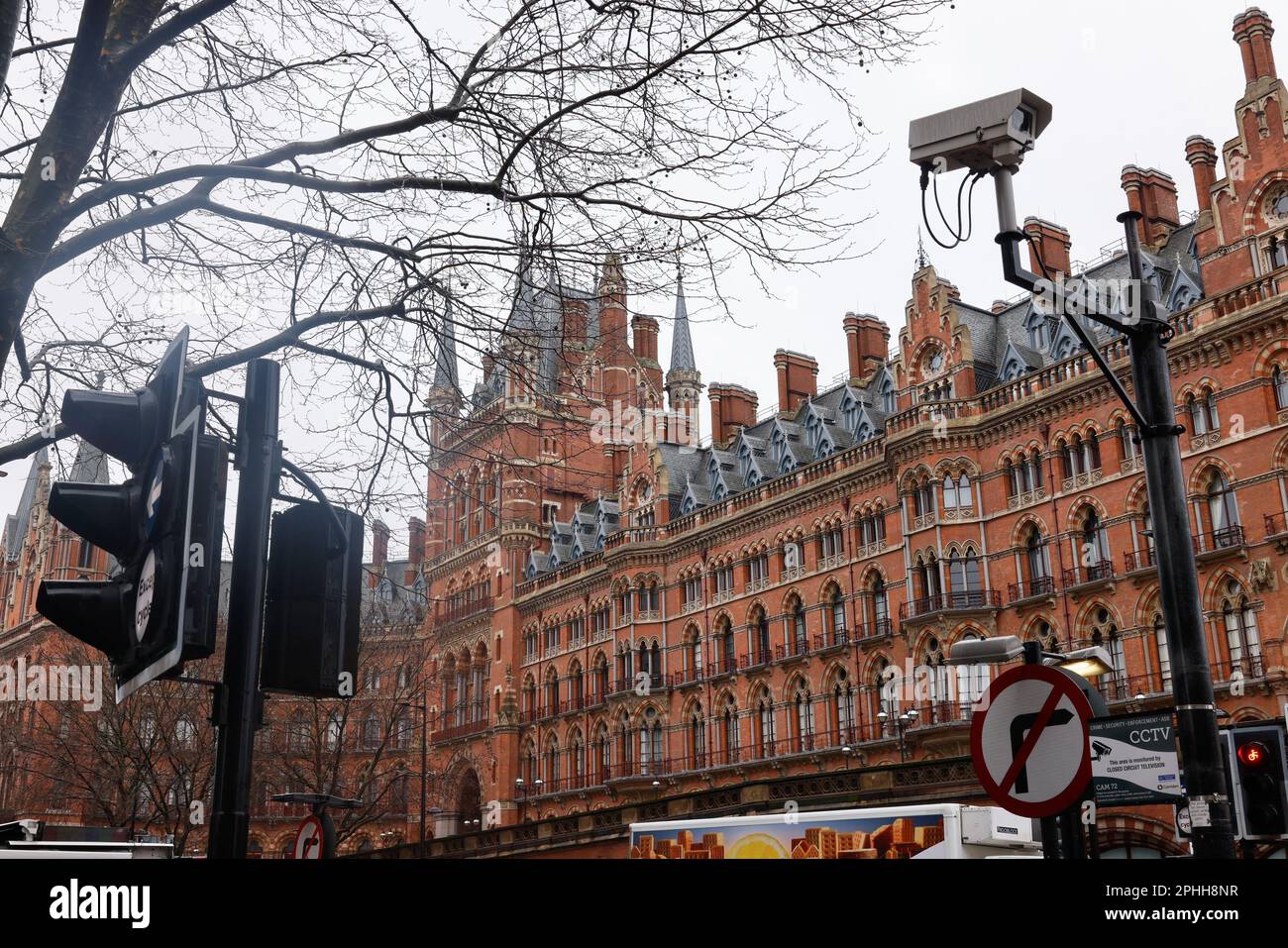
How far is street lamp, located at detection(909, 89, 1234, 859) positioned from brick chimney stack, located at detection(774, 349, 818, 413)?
49094mm

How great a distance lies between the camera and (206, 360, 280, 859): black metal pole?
4.07 metres

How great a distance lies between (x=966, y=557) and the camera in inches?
1668

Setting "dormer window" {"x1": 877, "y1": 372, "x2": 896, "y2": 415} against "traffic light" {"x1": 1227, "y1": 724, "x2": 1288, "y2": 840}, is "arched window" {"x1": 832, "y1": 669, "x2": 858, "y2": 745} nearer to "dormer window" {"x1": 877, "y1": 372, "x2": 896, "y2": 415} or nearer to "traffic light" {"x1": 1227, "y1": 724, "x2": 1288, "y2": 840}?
"dormer window" {"x1": 877, "y1": 372, "x2": 896, "y2": 415}

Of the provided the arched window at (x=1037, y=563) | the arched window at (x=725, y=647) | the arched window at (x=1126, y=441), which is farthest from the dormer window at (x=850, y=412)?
the arched window at (x=1126, y=441)

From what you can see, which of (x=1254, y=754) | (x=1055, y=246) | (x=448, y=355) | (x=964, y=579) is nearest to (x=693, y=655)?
(x=964, y=579)

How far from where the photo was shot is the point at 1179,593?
8.49m

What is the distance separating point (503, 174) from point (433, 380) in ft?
8.27

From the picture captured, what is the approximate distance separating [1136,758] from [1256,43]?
30.2 meters

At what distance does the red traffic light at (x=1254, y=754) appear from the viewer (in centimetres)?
998

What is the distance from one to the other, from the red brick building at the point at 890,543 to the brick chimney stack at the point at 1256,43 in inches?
2.7

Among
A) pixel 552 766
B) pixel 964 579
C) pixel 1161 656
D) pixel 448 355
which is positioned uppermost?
pixel 964 579

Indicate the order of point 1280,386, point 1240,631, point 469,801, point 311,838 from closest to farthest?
1. point 311,838
2. point 1240,631
3. point 1280,386
4. point 469,801

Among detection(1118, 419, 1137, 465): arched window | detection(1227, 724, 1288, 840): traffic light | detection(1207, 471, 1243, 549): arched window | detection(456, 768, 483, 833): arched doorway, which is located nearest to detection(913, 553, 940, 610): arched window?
detection(1118, 419, 1137, 465): arched window

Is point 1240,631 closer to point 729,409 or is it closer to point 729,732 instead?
point 729,732
